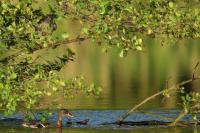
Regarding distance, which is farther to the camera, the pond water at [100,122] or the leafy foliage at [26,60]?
the pond water at [100,122]

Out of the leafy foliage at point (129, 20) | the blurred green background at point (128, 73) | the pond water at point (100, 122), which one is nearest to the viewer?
the leafy foliage at point (129, 20)

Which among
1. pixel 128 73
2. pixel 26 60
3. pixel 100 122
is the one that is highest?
pixel 128 73

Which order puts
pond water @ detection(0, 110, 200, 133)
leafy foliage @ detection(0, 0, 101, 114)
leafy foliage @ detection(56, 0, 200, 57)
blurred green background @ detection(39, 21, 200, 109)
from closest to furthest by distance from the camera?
leafy foliage @ detection(56, 0, 200, 57) < leafy foliage @ detection(0, 0, 101, 114) < pond water @ detection(0, 110, 200, 133) < blurred green background @ detection(39, 21, 200, 109)

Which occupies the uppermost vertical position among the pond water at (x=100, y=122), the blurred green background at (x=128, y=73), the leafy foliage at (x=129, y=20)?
the blurred green background at (x=128, y=73)

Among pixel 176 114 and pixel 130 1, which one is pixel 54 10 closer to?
pixel 130 1

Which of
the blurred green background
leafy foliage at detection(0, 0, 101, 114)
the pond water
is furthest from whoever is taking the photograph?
the blurred green background

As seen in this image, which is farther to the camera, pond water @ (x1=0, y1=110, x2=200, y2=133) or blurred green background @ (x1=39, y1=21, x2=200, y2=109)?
blurred green background @ (x1=39, y1=21, x2=200, y2=109)

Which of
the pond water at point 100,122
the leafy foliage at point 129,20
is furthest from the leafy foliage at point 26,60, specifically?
the pond water at point 100,122

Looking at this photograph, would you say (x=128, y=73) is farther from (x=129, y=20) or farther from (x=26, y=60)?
(x=129, y=20)

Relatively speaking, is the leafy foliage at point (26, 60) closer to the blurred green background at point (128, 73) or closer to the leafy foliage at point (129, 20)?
the blurred green background at point (128, 73)

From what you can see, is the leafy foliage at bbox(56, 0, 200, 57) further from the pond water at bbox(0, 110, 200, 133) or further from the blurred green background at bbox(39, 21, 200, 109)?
the pond water at bbox(0, 110, 200, 133)

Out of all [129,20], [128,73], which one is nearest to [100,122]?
[129,20]

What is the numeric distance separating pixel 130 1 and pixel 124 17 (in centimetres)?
67

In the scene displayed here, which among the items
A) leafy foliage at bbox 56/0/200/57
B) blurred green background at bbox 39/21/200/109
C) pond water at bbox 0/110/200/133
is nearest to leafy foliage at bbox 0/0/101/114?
blurred green background at bbox 39/21/200/109
